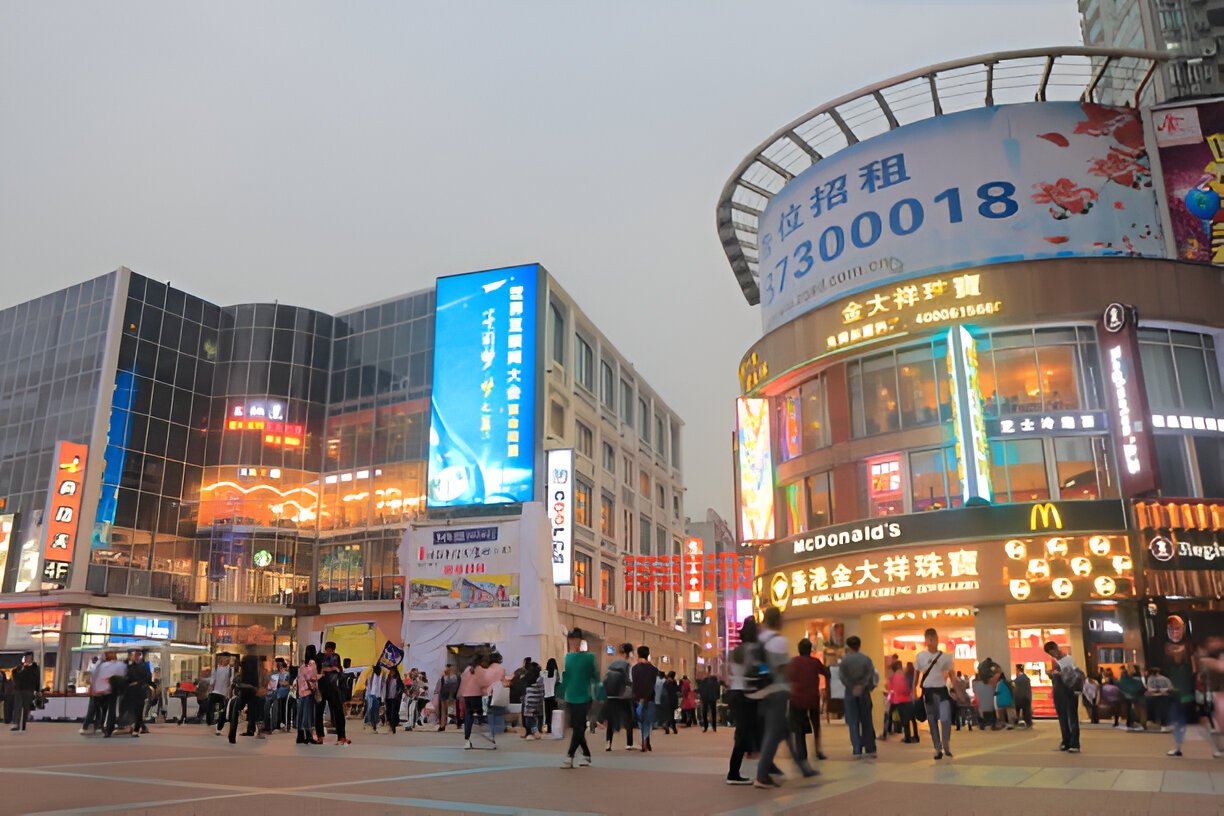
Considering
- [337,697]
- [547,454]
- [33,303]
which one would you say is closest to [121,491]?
[33,303]

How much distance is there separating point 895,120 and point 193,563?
3983 cm

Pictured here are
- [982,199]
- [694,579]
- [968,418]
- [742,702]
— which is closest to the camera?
[742,702]

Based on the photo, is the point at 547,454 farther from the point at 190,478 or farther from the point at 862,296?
the point at 190,478

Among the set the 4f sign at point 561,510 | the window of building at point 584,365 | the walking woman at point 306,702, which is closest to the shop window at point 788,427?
the 4f sign at point 561,510

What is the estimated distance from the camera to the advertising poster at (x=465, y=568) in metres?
34.1

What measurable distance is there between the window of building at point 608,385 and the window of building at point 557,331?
6.46 metres

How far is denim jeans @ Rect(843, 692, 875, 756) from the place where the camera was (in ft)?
49.0

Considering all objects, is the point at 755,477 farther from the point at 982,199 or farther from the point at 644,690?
the point at 644,690

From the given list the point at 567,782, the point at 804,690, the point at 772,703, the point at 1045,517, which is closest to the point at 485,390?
the point at 1045,517

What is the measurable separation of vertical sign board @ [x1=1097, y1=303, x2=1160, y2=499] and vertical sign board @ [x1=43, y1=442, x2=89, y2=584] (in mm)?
43816

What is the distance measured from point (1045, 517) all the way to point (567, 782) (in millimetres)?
21126

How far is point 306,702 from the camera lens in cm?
1841

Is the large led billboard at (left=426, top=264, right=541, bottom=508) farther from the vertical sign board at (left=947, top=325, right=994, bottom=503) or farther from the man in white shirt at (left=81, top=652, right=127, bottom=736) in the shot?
the man in white shirt at (left=81, top=652, right=127, bottom=736)

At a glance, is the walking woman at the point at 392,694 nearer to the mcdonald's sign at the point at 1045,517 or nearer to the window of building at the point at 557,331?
the mcdonald's sign at the point at 1045,517
